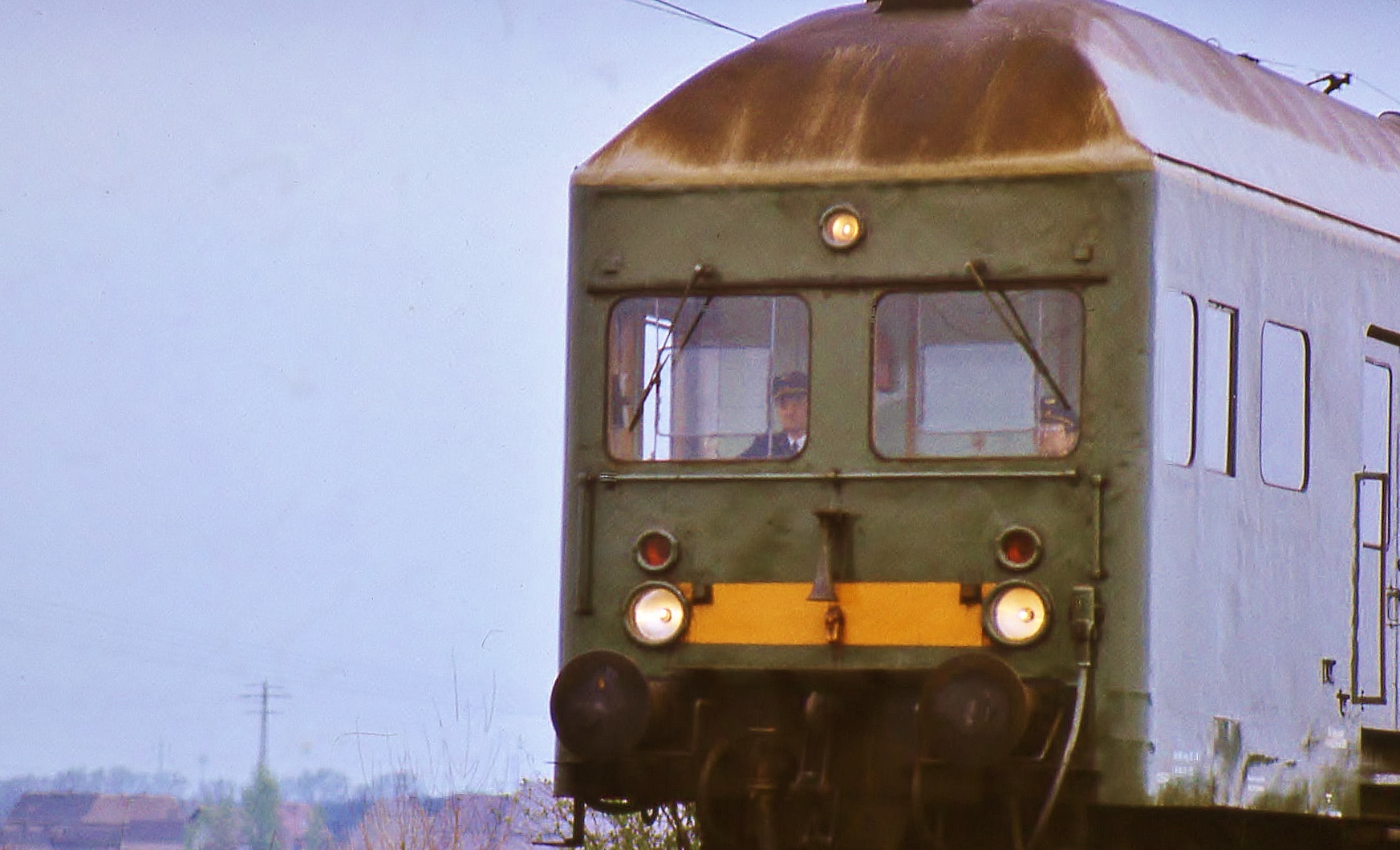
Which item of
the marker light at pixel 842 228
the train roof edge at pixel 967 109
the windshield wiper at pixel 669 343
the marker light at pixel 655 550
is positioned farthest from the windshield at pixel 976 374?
the marker light at pixel 655 550

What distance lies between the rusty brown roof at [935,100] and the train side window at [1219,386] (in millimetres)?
582

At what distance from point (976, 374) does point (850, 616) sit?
0.93 meters

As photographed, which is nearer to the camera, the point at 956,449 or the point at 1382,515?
the point at 956,449

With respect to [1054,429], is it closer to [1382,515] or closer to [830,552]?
[830,552]

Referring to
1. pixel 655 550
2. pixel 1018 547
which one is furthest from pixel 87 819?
pixel 1018 547

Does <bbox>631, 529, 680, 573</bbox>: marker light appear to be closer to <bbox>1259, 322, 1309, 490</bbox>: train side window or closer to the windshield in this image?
the windshield

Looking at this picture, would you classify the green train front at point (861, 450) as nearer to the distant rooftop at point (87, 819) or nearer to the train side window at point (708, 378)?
the train side window at point (708, 378)

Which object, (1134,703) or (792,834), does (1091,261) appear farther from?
(792,834)

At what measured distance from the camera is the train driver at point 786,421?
1001 cm

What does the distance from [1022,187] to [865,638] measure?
1636mm

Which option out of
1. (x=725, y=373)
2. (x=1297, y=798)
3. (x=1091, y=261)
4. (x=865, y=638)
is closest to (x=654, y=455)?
(x=725, y=373)

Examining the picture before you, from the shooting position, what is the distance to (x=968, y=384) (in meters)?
9.80

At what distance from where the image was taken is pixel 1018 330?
9734 mm

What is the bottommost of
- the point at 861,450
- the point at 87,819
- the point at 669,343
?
the point at 87,819
